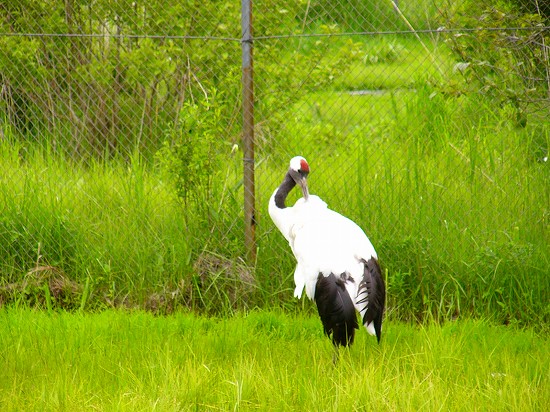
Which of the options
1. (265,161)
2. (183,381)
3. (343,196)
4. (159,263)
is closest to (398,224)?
(343,196)

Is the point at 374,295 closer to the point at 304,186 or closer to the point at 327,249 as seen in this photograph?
the point at 327,249

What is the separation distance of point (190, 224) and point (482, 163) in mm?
2118

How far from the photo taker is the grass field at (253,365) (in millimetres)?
3955

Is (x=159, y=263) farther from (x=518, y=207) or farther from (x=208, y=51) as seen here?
(x=518, y=207)

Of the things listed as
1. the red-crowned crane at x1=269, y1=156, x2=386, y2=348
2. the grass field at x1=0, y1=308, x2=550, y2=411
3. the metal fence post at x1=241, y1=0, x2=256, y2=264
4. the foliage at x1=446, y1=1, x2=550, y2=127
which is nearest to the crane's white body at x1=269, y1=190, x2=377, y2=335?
the red-crowned crane at x1=269, y1=156, x2=386, y2=348

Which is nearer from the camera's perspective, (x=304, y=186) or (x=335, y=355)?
(x=335, y=355)

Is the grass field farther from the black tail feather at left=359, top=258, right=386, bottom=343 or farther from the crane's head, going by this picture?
the crane's head

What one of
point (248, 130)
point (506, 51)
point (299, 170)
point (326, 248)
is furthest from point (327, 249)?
point (506, 51)

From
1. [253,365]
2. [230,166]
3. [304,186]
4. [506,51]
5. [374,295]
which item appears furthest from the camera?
[230,166]

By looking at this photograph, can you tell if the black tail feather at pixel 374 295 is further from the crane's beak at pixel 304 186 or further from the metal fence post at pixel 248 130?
the metal fence post at pixel 248 130

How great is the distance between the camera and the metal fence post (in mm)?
5629

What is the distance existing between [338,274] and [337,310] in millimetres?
211

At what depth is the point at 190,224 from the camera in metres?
6.00

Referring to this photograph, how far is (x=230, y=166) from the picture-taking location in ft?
21.2
